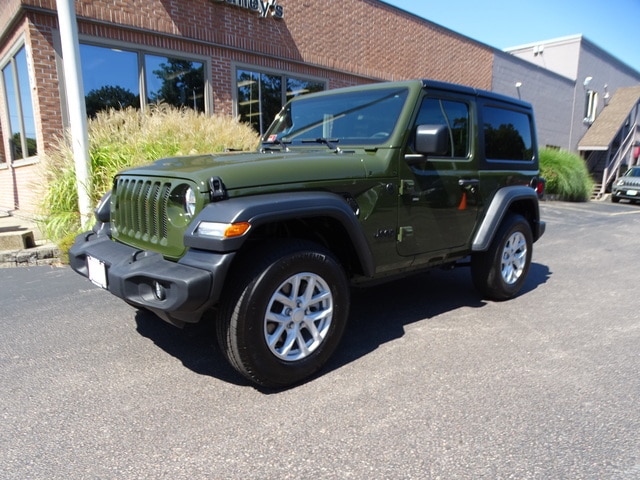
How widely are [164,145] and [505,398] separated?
6042mm

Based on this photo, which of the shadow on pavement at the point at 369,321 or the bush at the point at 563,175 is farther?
the bush at the point at 563,175

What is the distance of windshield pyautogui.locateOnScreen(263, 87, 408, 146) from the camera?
11.1 ft

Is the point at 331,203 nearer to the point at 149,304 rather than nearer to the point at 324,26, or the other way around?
the point at 149,304

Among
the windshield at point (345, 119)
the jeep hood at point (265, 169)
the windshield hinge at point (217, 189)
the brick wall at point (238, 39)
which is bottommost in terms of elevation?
the windshield hinge at point (217, 189)

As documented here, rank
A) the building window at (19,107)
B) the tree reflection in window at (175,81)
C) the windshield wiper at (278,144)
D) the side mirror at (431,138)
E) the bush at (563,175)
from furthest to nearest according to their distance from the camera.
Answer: the bush at (563,175)
the tree reflection in window at (175,81)
the building window at (19,107)
the windshield wiper at (278,144)
the side mirror at (431,138)

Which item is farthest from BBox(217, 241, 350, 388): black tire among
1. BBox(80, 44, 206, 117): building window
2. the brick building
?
BBox(80, 44, 206, 117): building window

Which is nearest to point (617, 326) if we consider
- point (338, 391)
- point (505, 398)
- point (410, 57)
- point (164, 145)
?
point (505, 398)

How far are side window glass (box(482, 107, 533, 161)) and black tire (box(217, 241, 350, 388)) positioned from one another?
219cm

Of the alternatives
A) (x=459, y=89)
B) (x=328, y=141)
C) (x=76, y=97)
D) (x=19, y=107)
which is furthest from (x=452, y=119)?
(x=19, y=107)

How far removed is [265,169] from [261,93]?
29.3ft

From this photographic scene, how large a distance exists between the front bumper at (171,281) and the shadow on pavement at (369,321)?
2.02ft

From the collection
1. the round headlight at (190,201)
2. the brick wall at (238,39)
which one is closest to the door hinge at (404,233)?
the round headlight at (190,201)

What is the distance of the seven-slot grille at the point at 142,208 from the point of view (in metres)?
2.73

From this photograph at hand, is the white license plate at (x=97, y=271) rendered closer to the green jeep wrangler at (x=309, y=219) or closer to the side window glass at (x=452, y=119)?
the green jeep wrangler at (x=309, y=219)
